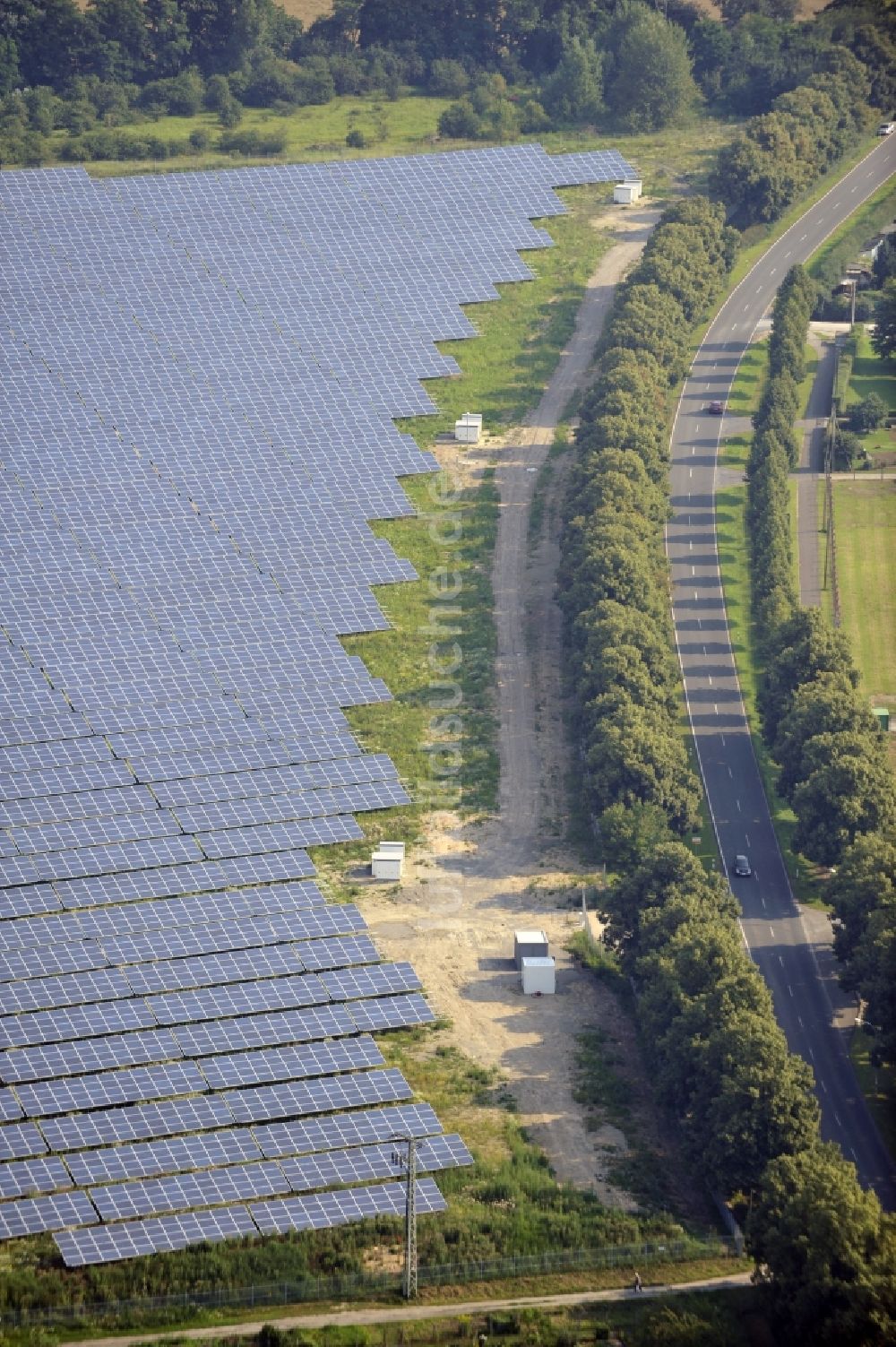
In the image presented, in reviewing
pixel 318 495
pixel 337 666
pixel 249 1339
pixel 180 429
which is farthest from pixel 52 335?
pixel 249 1339

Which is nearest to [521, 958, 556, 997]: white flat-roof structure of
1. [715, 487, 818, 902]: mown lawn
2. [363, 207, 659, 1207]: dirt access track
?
[363, 207, 659, 1207]: dirt access track

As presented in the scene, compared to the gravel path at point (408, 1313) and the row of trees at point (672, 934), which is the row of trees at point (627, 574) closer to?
the row of trees at point (672, 934)


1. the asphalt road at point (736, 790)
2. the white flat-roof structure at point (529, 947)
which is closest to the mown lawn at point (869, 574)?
the asphalt road at point (736, 790)

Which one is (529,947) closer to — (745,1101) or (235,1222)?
(745,1101)

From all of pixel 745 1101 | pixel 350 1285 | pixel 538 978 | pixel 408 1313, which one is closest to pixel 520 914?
pixel 538 978

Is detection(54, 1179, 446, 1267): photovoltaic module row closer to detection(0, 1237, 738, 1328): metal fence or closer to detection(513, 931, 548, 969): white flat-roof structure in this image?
detection(0, 1237, 738, 1328): metal fence

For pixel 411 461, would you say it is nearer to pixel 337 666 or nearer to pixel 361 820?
pixel 337 666

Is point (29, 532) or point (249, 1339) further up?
point (29, 532)
